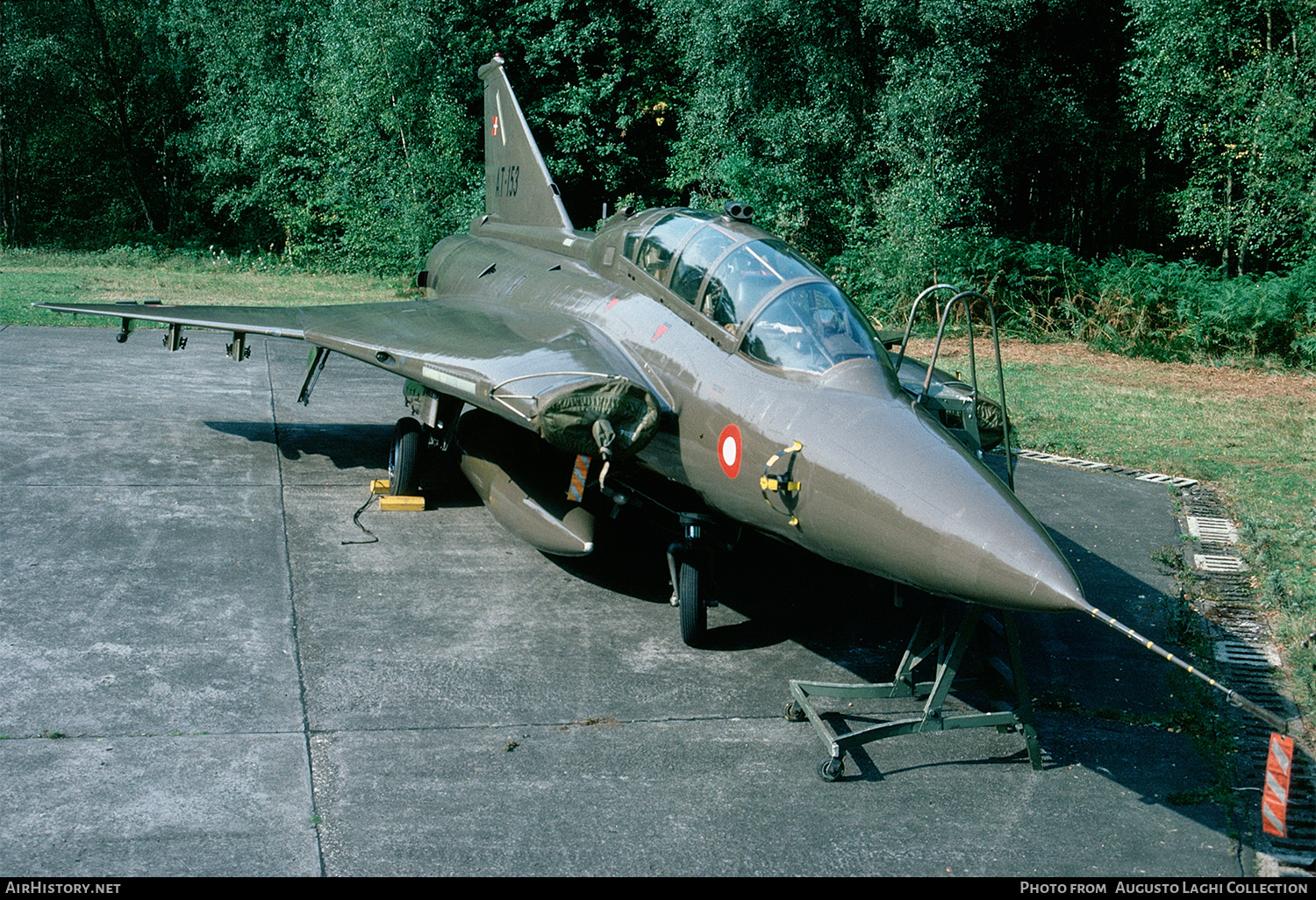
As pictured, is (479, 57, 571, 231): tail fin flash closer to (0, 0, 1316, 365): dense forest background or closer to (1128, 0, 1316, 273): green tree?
(0, 0, 1316, 365): dense forest background

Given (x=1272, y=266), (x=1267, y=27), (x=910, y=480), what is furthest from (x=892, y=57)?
(x=910, y=480)

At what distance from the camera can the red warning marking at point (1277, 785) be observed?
4492mm

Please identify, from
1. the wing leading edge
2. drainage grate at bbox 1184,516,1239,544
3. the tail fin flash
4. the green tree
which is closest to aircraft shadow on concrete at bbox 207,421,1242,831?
the wing leading edge

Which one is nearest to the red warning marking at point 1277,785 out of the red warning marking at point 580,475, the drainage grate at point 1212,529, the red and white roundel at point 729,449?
the red and white roundel at point 729,449

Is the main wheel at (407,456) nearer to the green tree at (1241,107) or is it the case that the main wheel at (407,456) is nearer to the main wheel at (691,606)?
the main wheel at (691,606)

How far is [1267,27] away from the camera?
18953 mm

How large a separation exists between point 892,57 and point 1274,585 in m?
14.7

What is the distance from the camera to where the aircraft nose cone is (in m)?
4.77

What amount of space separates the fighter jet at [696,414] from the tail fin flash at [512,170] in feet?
7.50

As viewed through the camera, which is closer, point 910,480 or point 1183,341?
point 910,480

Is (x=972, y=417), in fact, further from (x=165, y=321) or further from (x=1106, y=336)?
(x=1106, y=336)

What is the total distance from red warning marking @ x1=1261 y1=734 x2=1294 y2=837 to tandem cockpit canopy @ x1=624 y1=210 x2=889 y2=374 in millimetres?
2989

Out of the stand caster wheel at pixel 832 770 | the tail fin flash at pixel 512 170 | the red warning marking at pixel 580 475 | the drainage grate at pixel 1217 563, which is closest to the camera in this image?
the stand caster wheel at pixel 832 770

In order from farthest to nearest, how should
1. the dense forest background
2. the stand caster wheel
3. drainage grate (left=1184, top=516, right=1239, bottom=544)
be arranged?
the dense forest background, drainage grate (left=1184, top=516, right=1239, bottom=544), the stand caster wheel
